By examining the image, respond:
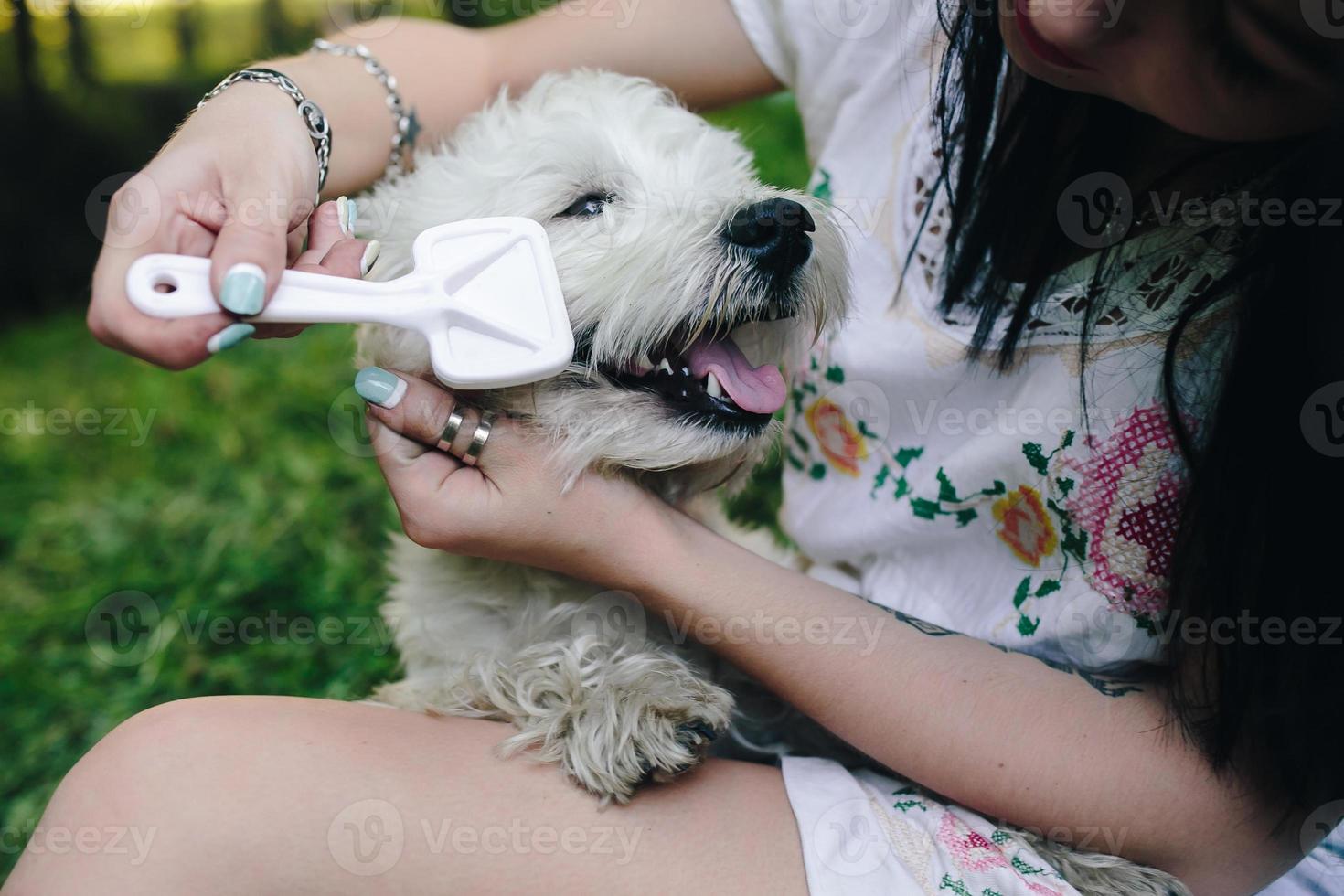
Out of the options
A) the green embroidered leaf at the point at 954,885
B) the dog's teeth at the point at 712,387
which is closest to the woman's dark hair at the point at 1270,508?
the green embroidered leaf at the point at 954,885

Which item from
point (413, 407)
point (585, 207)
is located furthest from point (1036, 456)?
point (413, 407)

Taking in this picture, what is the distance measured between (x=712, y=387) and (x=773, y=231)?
248 mm

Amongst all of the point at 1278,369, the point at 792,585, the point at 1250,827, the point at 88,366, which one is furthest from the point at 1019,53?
the point at 88,366

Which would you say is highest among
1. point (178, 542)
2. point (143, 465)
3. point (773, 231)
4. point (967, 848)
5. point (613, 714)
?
point (773, 231)

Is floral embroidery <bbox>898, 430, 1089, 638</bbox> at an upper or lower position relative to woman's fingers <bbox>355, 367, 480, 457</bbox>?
upper

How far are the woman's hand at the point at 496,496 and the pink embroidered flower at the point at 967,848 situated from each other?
1.80 feet

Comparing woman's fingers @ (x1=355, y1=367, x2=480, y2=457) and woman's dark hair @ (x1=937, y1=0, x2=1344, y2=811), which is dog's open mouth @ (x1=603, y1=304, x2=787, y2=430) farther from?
woman's dark hair @ (x1=937, y1=0, x2=1344, y2=811)

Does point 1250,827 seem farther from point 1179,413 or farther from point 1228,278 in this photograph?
point 1228,278

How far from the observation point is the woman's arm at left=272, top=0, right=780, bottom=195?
1749 mm

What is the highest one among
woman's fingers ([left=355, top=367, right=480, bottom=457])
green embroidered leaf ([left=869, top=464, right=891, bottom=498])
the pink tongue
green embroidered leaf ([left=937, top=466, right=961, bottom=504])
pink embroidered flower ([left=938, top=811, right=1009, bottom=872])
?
the pink tongue

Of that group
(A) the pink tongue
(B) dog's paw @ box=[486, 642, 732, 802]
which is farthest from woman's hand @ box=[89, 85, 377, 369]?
(B) dog's paw @ box=[486, 642, 732, 802]

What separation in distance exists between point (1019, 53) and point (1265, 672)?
82cm

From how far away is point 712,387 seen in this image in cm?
145

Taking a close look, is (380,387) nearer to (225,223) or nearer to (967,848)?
(225,223)
